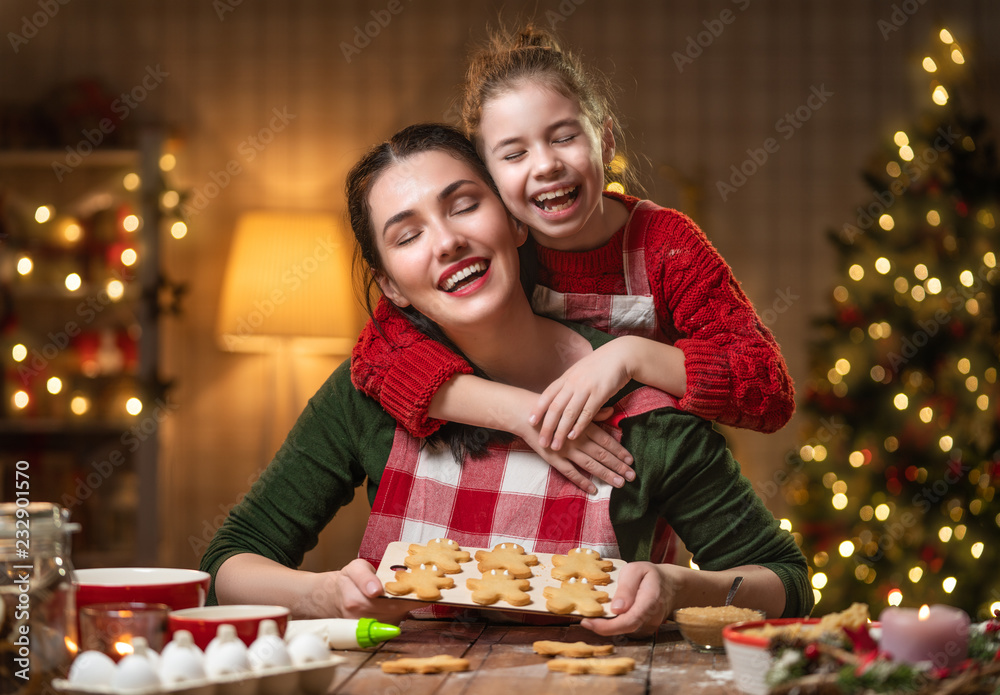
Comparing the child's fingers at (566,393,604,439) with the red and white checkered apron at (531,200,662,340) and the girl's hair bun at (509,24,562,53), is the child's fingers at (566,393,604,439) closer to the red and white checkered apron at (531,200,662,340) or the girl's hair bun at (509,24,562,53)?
the red and white checkered apron at (531,200,662,340)

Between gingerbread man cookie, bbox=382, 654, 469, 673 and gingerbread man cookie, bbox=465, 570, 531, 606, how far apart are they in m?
0.12

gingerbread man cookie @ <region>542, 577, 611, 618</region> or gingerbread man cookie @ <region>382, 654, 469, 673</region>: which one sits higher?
gingerbread man cookie @ <region>542, 577, 611, 618</region>

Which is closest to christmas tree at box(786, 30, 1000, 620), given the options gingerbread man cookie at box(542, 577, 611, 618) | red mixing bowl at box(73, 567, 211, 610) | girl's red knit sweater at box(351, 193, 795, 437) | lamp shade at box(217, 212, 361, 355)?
lamp shade at box(217, 212, 361, 355)

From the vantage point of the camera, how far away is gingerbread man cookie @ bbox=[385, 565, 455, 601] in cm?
109

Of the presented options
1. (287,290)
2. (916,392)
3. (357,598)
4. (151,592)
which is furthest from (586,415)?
(287,290)

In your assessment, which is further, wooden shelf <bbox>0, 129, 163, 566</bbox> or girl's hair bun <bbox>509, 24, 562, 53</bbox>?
wooden shelf <bbox>0, 129, 163, 566</bbox>

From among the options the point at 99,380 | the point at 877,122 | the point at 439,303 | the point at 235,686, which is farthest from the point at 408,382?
the point at 877,122

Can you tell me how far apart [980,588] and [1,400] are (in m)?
3.61

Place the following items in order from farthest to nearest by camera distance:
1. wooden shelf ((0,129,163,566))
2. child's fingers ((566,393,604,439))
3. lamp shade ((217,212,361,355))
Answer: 1. wooden shelf ((0,129,163,566))
2. lamp shade ((217,212,361,355))
3. child's fingers ((566,393,604,439))

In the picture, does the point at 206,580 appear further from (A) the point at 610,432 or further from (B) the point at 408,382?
(A) the point at 610,432

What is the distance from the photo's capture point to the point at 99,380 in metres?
3.80

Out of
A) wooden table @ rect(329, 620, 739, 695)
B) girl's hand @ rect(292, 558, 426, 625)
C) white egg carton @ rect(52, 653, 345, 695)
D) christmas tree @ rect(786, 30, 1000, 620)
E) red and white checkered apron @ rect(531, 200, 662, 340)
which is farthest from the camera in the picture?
christmas tree @ rect(786, 30, 1000, 620)

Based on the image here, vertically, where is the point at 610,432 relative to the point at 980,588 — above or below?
above

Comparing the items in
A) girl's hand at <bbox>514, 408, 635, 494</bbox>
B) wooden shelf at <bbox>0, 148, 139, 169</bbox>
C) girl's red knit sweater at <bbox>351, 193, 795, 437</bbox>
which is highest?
wooden shelf at <bbox>0, 148, 139, 169</bbox>
